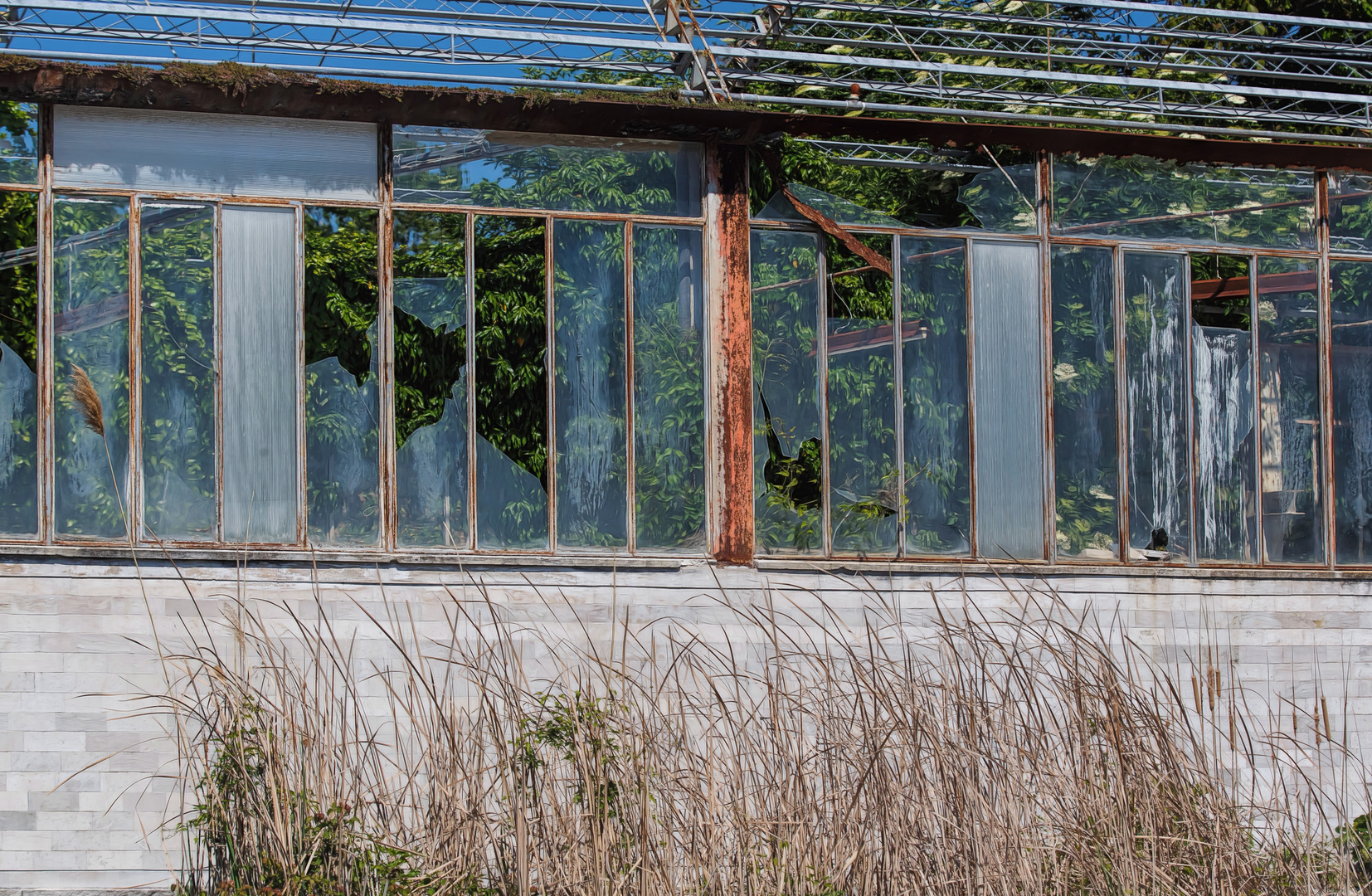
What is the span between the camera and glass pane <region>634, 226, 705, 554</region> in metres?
9.20

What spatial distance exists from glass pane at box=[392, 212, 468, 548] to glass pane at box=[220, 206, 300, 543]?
2.19ft

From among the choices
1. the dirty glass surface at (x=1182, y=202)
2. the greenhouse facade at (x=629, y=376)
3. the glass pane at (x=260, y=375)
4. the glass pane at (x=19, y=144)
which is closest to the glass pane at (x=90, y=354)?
the greenhouse facade at (x=629, y=376)

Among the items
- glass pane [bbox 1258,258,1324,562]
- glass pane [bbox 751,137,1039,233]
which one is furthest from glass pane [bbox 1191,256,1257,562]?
glass pane [bbox 751,137,1039,233]

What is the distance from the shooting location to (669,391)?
931 cm

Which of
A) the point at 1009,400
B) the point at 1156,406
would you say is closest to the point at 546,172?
the point at 1009,400

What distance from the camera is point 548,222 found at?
9.19 m

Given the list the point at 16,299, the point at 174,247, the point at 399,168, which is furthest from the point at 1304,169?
the point at 16,299

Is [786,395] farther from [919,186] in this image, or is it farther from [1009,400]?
[919,186]

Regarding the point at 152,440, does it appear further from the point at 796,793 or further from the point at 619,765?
the point at 796,793

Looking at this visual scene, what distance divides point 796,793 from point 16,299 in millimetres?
5827

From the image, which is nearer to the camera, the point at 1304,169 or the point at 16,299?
the point at 16,299

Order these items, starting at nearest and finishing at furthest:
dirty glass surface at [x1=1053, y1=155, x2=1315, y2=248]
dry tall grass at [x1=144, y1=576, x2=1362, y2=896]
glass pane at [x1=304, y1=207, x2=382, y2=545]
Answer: dry tall grass at [x1=144, y1=576, x2=1362, y2=896]
glass pane at [x1=304, y1=207, x2=382, y2=545]
dirty glass surface at [x1=1053, y1=155, x2=1315, y2=248]

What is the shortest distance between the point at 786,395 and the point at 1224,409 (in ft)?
11.6

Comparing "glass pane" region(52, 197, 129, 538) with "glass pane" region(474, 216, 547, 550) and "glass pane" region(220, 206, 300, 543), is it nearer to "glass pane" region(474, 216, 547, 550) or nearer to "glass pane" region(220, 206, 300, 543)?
"glass pane" region(220, 206, 300, 543)
